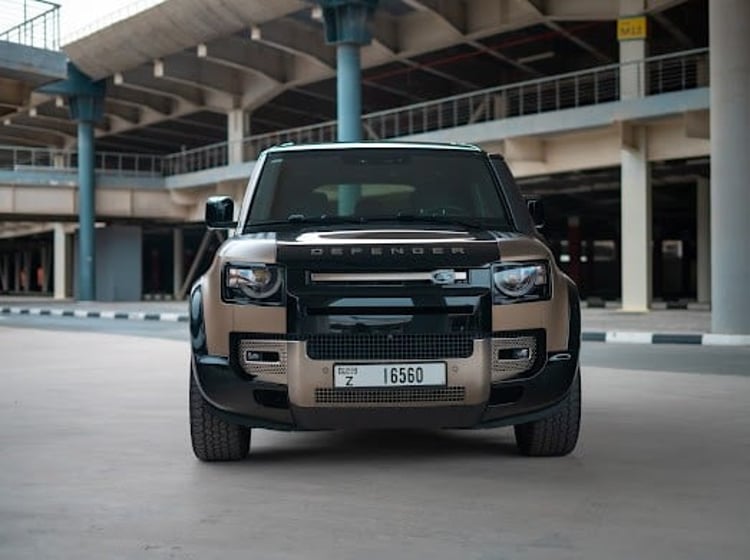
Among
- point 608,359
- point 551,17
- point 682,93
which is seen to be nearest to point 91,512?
point 608,359

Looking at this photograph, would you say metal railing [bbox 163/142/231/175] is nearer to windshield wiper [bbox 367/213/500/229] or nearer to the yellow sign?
the yellow sign

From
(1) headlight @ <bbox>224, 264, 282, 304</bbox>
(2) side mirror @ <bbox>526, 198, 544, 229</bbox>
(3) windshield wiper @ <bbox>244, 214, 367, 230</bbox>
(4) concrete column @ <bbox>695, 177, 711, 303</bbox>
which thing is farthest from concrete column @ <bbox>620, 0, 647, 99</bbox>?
(1) headlight @ <bbox>224, 264, 282, 304</bbox>

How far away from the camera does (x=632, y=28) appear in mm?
25016

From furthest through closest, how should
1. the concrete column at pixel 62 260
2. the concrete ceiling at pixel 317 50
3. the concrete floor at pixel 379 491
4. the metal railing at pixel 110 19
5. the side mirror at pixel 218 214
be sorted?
the concrete column at pixel 62 260, the metal railing at pixel 110 19, the concrete ceiling at pixel 317 50, the side mirror at pixel 218 214, the concrete floor at pixel 379 491

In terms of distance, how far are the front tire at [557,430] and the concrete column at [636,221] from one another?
20.3m

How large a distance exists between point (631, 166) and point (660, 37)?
25.0ft

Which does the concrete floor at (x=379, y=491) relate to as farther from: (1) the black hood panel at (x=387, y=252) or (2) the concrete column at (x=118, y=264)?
(2) the concrete column at (x=118, y=264)

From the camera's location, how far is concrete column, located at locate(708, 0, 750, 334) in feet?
47.1

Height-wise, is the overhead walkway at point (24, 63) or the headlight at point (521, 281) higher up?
the overhead walkway at point (24, 63)

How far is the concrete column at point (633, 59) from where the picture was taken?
80.5 feet

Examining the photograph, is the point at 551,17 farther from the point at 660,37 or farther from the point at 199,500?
the point at 199,500

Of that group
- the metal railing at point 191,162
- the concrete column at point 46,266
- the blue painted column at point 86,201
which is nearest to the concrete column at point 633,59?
the metal railing at point 191,162

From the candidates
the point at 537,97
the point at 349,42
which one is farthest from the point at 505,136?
the point at 537,97

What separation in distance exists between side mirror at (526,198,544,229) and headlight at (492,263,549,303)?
1.11 m
